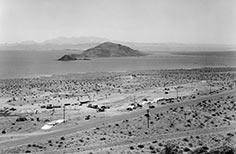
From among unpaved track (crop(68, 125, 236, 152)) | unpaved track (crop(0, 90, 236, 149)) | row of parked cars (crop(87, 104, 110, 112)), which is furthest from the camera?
row of parked cars (crop(87, 104, 110, 112))

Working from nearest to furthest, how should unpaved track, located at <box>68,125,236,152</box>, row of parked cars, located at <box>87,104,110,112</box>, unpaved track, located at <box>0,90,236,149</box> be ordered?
1. unpaved track, located at <box>68,125,236,152</box>
2. unpaved track, located at <box>0,90,236,149</box>
3. row of parked cars, located at <box>87,104,110,112</box>

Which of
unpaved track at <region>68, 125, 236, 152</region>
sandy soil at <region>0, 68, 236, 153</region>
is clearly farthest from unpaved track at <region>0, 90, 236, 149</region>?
unpaved track at <region>68, 125, 236, 152</region>

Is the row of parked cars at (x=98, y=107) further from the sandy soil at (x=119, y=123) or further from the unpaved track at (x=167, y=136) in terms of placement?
the unpaved track at (x=167, y=136)

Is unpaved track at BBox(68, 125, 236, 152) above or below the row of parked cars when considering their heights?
below

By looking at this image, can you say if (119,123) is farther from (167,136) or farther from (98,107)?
(98,107)

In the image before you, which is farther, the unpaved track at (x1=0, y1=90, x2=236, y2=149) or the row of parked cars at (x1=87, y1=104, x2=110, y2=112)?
the row of parked cars at (x1=87, y1=104, x2=110, y2=112)

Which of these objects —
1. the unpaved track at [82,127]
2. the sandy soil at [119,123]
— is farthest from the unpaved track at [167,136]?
the unpaved track at [82,127]

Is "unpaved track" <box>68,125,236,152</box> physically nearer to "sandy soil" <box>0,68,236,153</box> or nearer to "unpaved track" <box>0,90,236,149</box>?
"sandy soil" <box>0,68,236,153</box>

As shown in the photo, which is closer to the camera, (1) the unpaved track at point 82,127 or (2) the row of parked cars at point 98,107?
(1) the unpaved track at point 82,127

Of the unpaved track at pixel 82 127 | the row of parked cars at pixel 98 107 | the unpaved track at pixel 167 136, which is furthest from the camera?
the row of parked cars at pixel 98 107

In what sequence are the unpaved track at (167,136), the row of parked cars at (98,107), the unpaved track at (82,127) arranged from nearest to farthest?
the unpaved track at (167,136) → the unpaved track at (82,127) → the row of parked cars at (98,107)

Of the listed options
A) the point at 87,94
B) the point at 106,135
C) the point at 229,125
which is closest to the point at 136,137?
the point at 106,135

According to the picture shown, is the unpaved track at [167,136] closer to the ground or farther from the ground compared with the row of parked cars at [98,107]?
closer to the ground
